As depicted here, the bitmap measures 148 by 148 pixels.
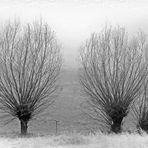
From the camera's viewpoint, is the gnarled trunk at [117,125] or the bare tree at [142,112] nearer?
the gnarled trunk at [117,125]

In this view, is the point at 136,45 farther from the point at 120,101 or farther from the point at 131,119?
the point at 131,119

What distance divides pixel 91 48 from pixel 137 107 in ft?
24.5

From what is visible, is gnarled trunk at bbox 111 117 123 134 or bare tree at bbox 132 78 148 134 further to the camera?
bare tree at bbox 132 78 148 134

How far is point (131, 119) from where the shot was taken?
2203 centimetres

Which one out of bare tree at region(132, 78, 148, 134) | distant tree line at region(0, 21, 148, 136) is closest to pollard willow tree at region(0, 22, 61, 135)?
distant tree line at region(0, 21, 148, 136)

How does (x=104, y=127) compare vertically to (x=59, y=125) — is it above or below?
above

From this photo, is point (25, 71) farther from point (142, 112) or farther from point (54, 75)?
point (142, 112)

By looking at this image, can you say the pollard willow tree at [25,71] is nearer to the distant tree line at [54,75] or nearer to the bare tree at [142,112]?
the distant tree line at [54,75]

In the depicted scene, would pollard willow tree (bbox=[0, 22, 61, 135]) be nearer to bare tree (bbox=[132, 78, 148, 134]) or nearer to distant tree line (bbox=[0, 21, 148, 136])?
distant tree line (bbox=[0, 21, 148, 136])

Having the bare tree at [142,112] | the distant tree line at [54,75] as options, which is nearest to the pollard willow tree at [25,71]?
the distant tree line at [54,75]

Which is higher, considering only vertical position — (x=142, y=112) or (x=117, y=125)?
(x=117, y=125)

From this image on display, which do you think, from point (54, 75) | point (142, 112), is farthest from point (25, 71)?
point (142, 112)

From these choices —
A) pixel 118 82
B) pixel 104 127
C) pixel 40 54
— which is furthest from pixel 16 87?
pixel 104 127

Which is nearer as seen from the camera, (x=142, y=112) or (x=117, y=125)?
(x=117, y=125)
